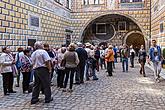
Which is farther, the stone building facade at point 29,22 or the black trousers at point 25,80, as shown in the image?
the stone building facade at point 29,22

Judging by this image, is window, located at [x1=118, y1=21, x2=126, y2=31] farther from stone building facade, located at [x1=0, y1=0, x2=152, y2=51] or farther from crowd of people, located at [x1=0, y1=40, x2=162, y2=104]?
A: crowd of people, located at [x1=0, y1=40, x2=162, y2=104]

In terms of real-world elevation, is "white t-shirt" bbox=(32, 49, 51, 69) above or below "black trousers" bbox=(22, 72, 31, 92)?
above

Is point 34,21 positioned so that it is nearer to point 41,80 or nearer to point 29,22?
point 29,22

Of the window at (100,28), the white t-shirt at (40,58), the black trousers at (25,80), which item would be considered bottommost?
the black trousers at (25,80)

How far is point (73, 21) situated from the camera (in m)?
21.8

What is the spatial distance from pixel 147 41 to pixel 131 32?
9.83 ft

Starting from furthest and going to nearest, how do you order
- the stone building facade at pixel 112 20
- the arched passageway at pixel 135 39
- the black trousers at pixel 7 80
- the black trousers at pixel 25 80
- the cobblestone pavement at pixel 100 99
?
1. the arched passageway at pixel 135 39
2. the stone building facade at pixel 112 20
3. the black trousers at pixel 25 80
4. the black trousers at pixel 7 80
5. the cobblestone pavement at pixel 100 99

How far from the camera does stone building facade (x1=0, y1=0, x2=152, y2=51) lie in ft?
35.8

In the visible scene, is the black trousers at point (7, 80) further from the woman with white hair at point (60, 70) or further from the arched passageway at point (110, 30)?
the arched passageway at point (110, 30)

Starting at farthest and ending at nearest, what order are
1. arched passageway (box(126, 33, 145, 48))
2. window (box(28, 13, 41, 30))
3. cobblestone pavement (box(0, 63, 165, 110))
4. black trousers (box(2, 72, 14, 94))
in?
1. arched passageway (box(126, 33, 145, 48))
2. window (box(28, 13, 41, 30))
3. black trousers (box(2, 72, 14, 94))
4. cobblestone pavement (box(0, 63, 165, 110))

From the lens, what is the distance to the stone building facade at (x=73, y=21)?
10.9m

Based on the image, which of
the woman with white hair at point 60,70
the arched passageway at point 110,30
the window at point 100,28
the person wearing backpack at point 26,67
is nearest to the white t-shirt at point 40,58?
the person wearing backpack at point 26,67

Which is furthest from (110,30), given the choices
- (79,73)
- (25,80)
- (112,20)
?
(25,80)

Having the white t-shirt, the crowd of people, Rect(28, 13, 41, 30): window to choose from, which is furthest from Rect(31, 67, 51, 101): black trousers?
Rect(28, 13, 41, 30): window
